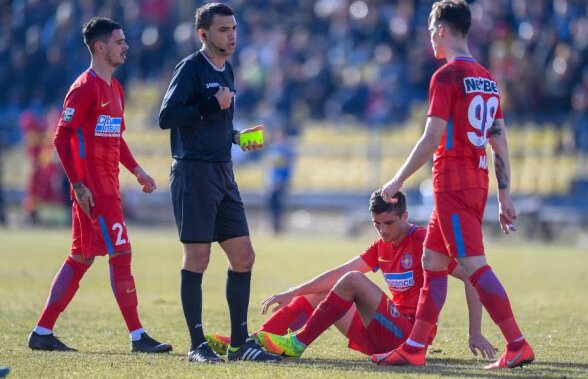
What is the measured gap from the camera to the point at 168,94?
24.4 ft

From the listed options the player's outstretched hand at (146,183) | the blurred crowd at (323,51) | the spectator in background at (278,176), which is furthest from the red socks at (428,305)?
the spectator in background at (278,176)

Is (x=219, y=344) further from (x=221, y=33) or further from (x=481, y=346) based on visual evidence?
(x=221, y=33)

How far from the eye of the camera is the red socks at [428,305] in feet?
23.6

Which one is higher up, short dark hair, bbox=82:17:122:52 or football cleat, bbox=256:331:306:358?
short dark hair, bbox=82:17:122:52

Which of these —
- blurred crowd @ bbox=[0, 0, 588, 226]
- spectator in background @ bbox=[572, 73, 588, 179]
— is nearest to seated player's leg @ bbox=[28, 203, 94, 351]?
spectator in background @ bbox=[572, 73, 588, 179]

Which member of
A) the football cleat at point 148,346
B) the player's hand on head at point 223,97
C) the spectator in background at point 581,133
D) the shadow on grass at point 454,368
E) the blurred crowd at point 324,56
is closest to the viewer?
the shadow on grass at point 454,368

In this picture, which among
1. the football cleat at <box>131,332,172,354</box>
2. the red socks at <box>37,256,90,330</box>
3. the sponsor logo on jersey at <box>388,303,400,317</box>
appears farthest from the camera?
the red socks at <box>37,256,90,330</box>

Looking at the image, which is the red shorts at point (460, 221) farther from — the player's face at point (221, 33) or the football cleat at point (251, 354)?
the player's face at point (221, 33)

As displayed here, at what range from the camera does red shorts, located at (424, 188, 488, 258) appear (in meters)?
7.05

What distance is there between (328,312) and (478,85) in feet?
5.73

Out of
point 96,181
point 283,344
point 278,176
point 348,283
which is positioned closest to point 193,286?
point 283,344

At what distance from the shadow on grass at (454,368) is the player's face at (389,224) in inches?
33.3

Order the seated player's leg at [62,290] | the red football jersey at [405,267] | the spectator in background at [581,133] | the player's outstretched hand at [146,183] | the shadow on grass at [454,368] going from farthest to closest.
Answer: the spectator in background at [581,133]
the player's outstretched hand at [146,183]
the seated player's leg at [62,290]
the red football jersey at [405,267]
the shadow on grass at [454,368]

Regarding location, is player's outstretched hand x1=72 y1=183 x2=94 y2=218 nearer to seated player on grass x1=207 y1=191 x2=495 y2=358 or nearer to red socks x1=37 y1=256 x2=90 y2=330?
red socks x1=37 y1=256 x2=90 y2=330
